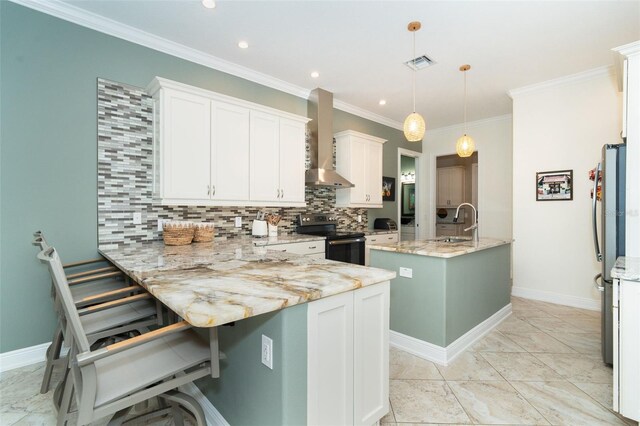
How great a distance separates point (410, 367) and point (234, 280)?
1.76m

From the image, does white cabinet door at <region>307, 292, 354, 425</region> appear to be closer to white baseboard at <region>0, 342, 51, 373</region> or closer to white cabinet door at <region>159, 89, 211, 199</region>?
white cabinet door at <region>159, 89, 211, 199</region>

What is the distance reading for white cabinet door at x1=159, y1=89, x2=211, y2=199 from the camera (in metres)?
2.73

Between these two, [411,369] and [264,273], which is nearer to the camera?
[264,273]

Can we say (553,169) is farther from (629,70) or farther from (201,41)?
(201,41)

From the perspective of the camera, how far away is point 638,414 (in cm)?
150

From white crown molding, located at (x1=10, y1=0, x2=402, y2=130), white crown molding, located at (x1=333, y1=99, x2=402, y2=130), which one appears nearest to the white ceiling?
white crown molding, located at (x1=10, y1=0, x2=402, y2=130)

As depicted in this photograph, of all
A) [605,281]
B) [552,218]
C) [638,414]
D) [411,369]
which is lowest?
[411,369]

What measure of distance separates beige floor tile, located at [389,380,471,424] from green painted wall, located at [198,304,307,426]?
35.8 inches

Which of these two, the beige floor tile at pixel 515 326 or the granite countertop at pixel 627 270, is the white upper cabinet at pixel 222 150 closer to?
the beige floor tile at pixel 515 326

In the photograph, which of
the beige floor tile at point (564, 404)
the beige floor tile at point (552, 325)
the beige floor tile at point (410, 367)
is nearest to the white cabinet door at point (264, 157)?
the beige floor tile at point (410, 367)

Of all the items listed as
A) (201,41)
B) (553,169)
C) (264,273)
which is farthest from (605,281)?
(201,41)

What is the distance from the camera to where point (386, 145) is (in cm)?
560

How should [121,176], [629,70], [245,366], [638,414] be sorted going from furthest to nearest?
1. [121,176]
2. [629,70]
3. [638,414]
4. [245,366]

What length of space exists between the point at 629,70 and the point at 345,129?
11.1 ft
